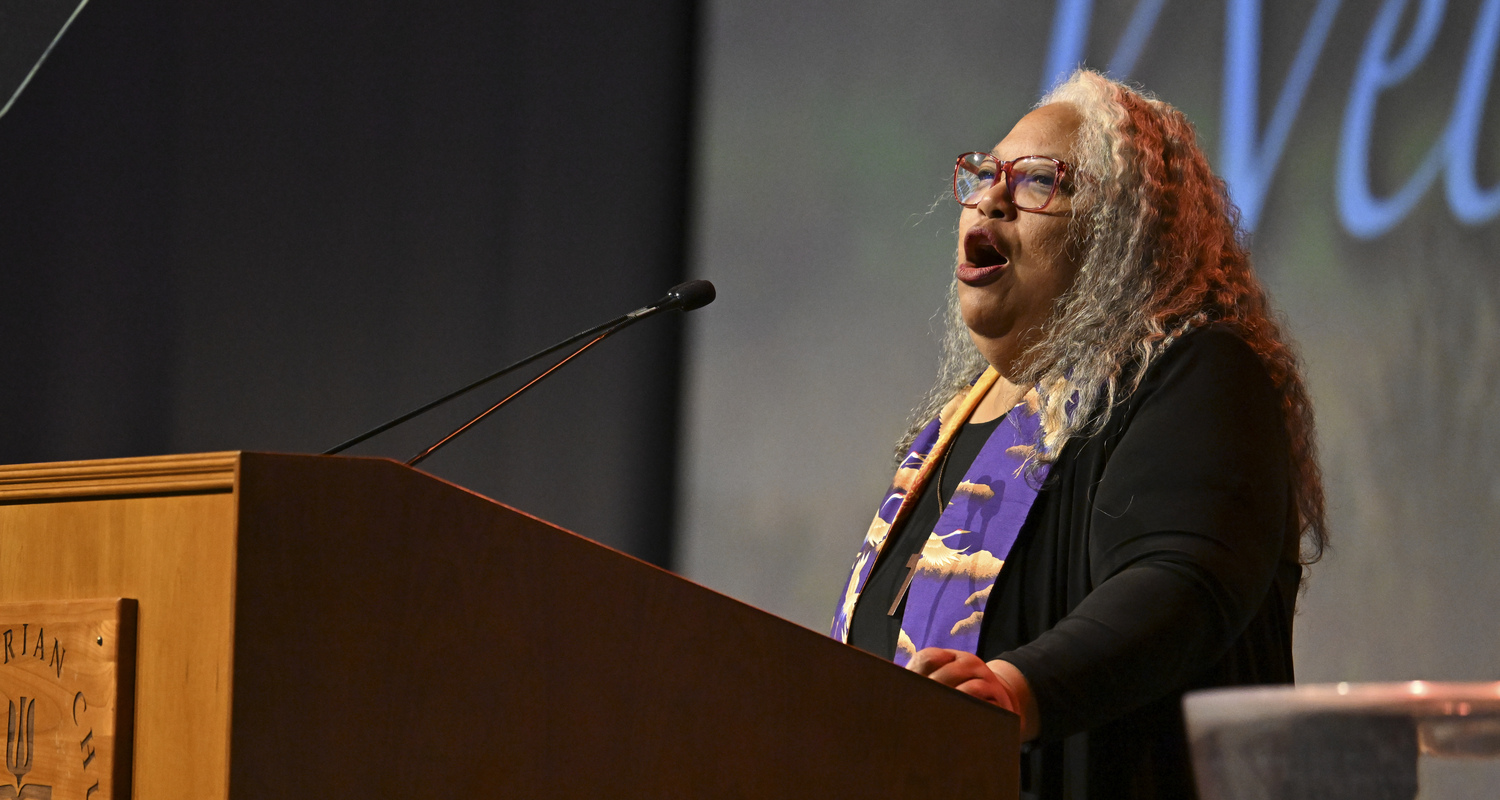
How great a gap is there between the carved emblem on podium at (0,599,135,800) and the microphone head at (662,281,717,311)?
0.99m

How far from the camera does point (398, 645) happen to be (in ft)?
A: 2.71

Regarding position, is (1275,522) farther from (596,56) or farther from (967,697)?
(596,56)

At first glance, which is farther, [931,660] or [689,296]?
[689,296]

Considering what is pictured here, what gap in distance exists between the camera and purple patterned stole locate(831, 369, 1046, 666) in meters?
1.51

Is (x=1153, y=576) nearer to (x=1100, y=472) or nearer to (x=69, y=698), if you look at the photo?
(x=1100, y=472)

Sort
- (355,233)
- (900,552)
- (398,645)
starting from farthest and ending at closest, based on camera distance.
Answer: (355,233) < (900,552) < (398,645)

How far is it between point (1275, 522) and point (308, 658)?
967 millimetres

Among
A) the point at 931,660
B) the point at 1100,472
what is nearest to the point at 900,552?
the point at 1100,472

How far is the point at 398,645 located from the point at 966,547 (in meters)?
0.87

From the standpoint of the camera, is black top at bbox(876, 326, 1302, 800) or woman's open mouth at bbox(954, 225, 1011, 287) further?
woman's open mouth at bbox(954, 225, 1011, 287)

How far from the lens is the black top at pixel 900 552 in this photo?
5.44 feet

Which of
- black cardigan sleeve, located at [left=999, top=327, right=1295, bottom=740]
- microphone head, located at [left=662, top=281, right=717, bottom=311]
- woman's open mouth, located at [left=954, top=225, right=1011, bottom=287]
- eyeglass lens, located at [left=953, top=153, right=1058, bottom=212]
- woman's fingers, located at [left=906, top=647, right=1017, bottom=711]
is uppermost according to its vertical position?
eyeglass lens, located at [left=953, top=153, right=1058, bottom=212]

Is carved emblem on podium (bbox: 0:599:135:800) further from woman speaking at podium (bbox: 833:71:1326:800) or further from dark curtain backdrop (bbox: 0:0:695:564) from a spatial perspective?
dark curtain backdrop (bbox: 0:0:695:564)

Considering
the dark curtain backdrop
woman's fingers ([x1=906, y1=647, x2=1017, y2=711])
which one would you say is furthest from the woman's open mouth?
the dark curtain backdrop
